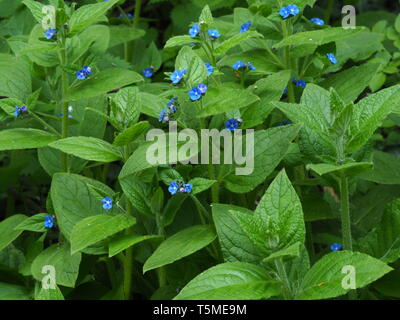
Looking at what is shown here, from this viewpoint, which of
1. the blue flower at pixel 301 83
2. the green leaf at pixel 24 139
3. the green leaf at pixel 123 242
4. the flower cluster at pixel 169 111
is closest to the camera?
the green leaf at pixel 123 242

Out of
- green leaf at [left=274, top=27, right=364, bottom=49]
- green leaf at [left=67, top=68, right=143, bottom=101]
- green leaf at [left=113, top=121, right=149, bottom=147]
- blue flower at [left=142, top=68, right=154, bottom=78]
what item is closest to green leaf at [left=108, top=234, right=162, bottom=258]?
green leaf at [left=113, top=121, right=149, bottom=147]

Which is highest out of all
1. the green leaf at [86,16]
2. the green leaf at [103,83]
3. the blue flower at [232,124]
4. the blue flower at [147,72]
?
the blue flower at [147,72]

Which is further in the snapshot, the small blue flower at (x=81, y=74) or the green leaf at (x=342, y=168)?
the small blue flower at (x=81, y=74)

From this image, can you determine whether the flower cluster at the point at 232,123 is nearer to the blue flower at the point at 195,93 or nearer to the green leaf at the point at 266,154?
the green leaf at the point at 266,154

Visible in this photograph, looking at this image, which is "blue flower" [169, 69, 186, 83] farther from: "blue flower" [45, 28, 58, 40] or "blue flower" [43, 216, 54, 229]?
"blue flower" [43, 216, 54, 229]

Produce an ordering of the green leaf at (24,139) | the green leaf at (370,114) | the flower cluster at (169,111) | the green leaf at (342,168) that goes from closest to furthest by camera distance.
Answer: the green leaf at (342,168)
the green leaf at (370,114)
the flower cluster at (169,111)
the green leaf at (24,139)

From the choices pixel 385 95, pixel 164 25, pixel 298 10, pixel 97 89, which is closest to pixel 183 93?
pixel 97 89

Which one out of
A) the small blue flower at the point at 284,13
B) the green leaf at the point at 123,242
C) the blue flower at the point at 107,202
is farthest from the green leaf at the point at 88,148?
the small blue flower at the point at 284,13

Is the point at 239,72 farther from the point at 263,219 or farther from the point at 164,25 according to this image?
the point at 164,25
